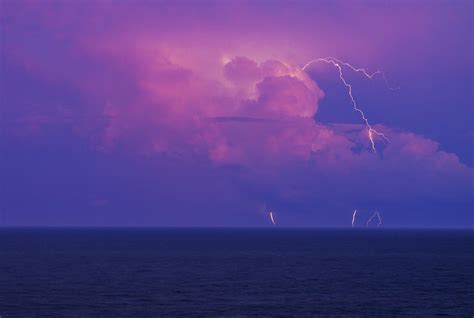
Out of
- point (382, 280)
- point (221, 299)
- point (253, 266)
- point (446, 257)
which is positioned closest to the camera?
point (221, 299)

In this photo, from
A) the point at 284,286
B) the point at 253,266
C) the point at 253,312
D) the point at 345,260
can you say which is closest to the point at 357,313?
the point at 253,312

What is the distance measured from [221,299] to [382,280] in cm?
3113

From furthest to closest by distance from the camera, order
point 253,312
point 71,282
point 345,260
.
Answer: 1. point 345,260
2. point 71,282
3. point 253,312

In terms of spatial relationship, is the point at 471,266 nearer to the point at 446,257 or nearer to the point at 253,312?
the point at 446,257

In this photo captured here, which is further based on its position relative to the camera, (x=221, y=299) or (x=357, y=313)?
(x=221, y=299)

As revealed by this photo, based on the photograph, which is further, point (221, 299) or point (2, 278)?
point (2, 278)

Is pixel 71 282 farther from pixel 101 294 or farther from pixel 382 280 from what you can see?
pixel 382 280

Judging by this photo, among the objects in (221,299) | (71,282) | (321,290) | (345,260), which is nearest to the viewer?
(221,299)

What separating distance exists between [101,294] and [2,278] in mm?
23009

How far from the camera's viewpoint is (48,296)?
82.4m

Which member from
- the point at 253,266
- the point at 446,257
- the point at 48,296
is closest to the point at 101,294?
the point at 48,296

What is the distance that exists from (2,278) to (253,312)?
4341 centimetres

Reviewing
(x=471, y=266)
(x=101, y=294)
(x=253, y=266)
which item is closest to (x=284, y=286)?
(x=101, y=294)

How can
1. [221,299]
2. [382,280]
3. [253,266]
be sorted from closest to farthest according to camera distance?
[221,299] < [382,280] < [253,266]
